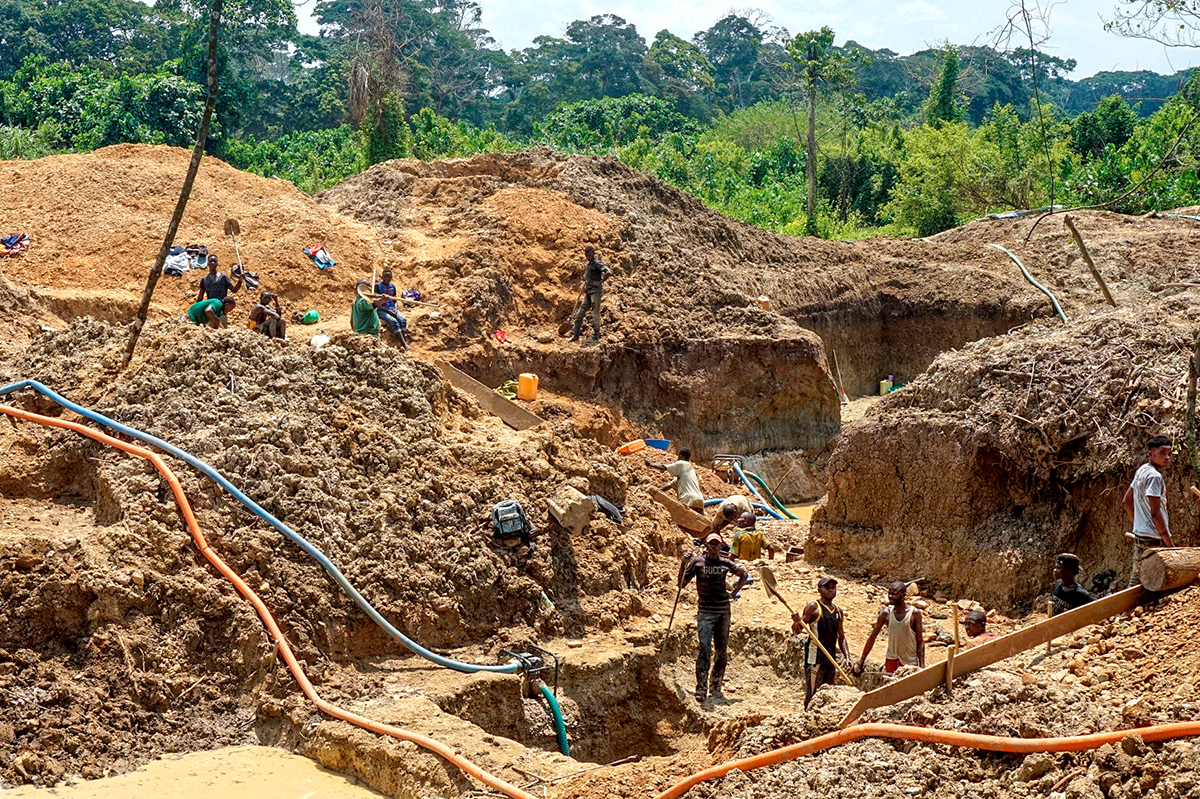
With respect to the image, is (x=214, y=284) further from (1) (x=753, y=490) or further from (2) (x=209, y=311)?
(1) (x=753, y=490)

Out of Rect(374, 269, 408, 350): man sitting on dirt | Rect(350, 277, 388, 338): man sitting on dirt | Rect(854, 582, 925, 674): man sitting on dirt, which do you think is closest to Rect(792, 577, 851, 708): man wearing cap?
Rect(854, 582, 925, 674): man sitting on dirt

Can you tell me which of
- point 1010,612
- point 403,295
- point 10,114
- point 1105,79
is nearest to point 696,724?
point 1010,612

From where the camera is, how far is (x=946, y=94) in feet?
146

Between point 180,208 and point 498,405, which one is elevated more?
point 180,208

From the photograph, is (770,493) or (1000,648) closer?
(1000,648)

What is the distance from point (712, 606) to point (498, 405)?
528 cm

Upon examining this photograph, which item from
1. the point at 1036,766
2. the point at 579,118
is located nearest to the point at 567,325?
the point at 1036,766

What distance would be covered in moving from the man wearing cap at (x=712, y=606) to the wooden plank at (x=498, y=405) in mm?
4635

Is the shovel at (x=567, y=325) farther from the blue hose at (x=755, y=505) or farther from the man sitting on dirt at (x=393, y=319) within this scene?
the blue hose at (x=755, y=505)

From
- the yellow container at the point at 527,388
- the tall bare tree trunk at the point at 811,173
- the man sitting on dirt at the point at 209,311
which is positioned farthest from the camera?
the tall bare tree trunk at the point at 811,173

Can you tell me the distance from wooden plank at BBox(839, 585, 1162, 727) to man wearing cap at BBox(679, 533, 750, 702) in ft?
8.65

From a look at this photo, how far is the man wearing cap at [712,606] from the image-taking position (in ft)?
33.3

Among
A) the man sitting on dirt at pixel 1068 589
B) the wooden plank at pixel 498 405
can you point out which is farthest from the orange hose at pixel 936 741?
the wooden plank at pixel 498 405

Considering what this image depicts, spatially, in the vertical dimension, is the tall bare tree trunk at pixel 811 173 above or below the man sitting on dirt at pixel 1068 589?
above
